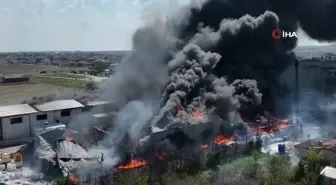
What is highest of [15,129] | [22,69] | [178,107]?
[22,69]

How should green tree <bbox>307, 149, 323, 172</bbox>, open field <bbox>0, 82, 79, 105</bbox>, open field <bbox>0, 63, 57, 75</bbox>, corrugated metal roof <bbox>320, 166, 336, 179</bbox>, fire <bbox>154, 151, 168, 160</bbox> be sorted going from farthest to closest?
1. open field <bbox>0, 63, 57, 75</bbox>
2. open field <bbox>0, 82, 79, 105</bbox>
3. fire <bbox>154, 151, 168, 160</bbox>
4. green tree <bbox>307, 149, 323, 172</bbox>
5. corrugated metal roof <bbox>320, 166, 336, 179</bbox>

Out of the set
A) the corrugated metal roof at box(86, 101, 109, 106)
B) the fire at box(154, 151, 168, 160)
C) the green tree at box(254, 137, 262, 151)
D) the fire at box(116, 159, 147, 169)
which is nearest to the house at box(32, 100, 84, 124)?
the corrugated metal roof at box(86, 101, 109, 106)

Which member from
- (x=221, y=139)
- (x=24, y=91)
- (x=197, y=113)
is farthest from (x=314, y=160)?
(x=24, y=91)

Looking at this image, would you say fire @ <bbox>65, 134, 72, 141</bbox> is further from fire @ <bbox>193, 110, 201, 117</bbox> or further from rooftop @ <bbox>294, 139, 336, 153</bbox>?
rooftop @ <bbox>294, 139, 336, 153</bbox>

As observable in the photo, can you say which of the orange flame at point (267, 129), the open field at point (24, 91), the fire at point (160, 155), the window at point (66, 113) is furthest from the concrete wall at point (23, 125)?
the open field at point (24, 91)

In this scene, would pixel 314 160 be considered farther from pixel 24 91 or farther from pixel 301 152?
pixel 24 91

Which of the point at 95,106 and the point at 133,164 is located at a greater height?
the point at 95,106

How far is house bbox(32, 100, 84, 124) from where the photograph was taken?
30109 millimetres

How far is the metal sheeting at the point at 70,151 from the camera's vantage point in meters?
21.0

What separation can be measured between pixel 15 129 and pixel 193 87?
45.2ft

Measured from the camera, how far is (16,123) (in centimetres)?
2892

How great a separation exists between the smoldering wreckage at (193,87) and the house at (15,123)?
3.37m

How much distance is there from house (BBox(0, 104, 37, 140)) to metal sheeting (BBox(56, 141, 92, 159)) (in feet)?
29.2

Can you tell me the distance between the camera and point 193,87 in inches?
1166
